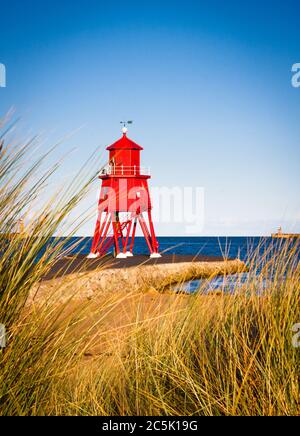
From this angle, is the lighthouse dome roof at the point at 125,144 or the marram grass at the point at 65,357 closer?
the marram grass at the point at 65,357

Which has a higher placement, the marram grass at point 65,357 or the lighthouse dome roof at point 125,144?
the lighthouse dome roof at point 125,144

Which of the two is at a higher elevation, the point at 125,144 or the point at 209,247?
the point at 125,144

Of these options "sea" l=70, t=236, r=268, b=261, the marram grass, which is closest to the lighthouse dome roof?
"sea" l=70, t=236, r=268, b=261

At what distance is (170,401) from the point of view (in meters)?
2.62

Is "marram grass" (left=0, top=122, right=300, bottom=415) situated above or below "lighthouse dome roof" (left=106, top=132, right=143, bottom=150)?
below

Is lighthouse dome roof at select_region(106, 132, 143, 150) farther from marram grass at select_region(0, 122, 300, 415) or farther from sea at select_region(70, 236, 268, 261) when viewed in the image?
marram grass at select_region(0, 122, 300, 415)

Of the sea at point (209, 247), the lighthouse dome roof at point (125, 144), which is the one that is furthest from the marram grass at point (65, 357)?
the lighthouse dome roof at point (125, 144)

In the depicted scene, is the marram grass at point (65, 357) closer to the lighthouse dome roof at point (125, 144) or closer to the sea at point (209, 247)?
the sea at point (209, 247)

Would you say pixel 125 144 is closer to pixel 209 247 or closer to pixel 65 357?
pixel 65 357

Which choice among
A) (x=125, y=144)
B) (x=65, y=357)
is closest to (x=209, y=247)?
(x=125, y=144)

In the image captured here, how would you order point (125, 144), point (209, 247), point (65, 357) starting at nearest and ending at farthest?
1. point (65, 357)
2. point (125, 144)
3. point (209, 247)

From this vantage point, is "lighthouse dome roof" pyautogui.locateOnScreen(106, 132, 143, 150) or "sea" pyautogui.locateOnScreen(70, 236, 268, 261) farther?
"lighthouse dome roof" pyautogui.locateOnScreen(106, 132, 143, 150)
